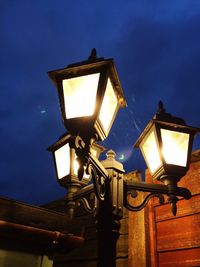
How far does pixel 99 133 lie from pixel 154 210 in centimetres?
332

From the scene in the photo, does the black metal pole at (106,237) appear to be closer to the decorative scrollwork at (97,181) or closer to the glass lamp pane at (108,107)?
the decorative scrollwork at (97,181)

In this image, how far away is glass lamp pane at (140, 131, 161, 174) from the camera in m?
3.68

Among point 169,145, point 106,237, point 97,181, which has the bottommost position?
point 106,237

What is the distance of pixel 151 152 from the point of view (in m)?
3.91

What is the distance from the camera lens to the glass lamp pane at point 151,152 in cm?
368

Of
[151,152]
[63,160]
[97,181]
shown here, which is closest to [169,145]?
[151,152]

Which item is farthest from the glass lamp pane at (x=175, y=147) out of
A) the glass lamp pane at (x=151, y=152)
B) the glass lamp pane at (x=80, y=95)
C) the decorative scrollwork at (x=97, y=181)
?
the glass lamp pane at (x=80, y=95)

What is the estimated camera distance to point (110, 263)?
274 cm

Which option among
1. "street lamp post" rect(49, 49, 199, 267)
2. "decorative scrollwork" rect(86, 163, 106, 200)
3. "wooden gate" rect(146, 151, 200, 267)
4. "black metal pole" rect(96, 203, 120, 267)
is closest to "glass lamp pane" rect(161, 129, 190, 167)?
"street lamp post" rect(49, 49, 199, 267)

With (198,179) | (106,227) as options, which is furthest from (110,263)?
(198,179)

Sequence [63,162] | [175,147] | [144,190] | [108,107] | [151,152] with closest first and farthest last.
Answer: [108,107]
[144,190]
[175,147]
[151,152]
[63,162]

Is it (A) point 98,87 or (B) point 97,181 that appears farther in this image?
(B) point 97,181

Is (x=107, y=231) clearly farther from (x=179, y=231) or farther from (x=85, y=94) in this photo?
(x=179, y=231)

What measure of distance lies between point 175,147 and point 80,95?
5.18 feet
